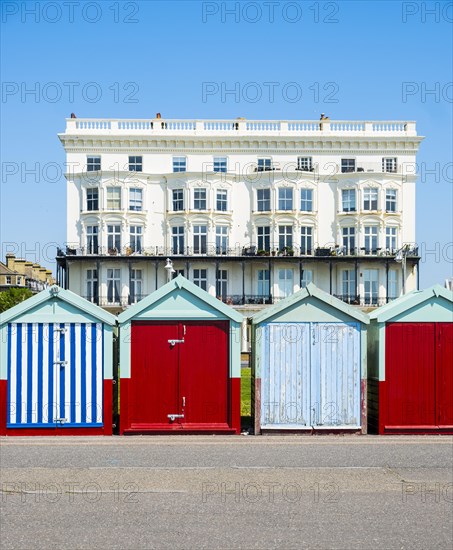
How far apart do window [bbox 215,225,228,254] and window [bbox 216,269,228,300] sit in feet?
5.71

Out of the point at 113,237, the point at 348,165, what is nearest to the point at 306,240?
the point at 348,165

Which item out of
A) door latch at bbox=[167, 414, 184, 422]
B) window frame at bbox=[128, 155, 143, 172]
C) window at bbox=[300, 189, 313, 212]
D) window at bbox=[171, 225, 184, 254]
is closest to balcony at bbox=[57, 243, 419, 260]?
window at bbox=[171, 225, 184, 254]

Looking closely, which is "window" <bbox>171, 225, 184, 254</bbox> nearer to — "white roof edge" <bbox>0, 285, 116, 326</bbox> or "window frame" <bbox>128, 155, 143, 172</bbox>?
"window frame" <bbox>128, 155, 143, 172</bbox>

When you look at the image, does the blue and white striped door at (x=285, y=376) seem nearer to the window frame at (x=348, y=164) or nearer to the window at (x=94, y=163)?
the window at (x=94, y=163)

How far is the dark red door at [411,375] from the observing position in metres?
15.3

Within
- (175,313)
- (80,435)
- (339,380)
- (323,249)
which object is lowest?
(80,435)

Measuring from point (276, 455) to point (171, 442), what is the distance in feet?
7.28

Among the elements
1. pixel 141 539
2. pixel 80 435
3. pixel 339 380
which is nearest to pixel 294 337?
pixel 339 380

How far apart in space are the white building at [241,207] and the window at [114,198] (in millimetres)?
97

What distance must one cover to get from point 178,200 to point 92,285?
1000 cm

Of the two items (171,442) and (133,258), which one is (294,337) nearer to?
(171,442)

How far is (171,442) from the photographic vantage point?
556 inches

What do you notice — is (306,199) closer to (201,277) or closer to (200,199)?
(200,199)

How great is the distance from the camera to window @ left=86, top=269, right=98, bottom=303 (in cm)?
6625
